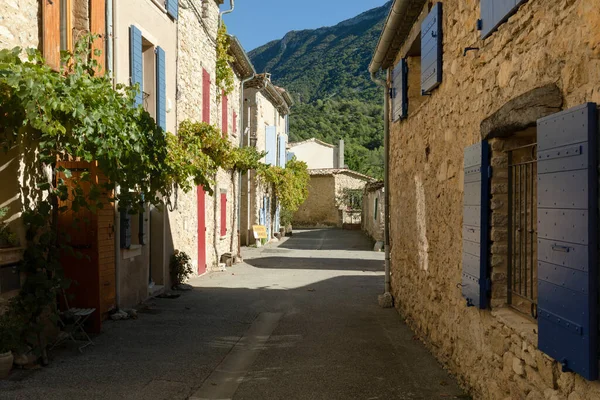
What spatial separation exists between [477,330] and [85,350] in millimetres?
4037

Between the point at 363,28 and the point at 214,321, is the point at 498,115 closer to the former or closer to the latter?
the point at 214,321

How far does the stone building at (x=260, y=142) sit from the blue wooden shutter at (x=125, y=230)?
11.6 m

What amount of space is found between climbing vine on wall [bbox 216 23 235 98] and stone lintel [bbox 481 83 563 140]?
11.2m

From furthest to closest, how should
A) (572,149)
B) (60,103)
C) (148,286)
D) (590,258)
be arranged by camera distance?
(148,286), (60,103), (572,149), (590,258)

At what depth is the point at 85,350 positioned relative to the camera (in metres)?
6.17

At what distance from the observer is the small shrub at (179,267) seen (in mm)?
10906

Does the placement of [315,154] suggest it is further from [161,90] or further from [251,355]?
[251,355]

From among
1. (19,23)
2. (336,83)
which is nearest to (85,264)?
(19,23)

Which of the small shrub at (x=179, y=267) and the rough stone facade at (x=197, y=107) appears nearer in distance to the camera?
the small shrub at (x=179, y=267)

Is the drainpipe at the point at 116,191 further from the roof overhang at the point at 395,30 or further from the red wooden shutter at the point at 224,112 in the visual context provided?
the red wooden shutter at the point at 224,112

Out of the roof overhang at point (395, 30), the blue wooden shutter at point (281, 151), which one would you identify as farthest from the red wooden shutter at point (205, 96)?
the blue wooden shutter at point (281, 151)

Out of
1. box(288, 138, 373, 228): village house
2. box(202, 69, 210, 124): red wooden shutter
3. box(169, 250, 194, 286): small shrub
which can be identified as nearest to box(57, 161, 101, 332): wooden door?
box(169, 250, 194, 286): small shrub

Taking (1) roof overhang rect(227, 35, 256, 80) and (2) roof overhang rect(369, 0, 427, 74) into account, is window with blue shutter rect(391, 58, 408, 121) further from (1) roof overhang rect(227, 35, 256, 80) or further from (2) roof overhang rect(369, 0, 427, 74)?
(1) roof overhang rect(227, 35, 256, 80)

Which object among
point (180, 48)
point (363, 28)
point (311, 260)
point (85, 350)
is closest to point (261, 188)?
point (311, 260)
